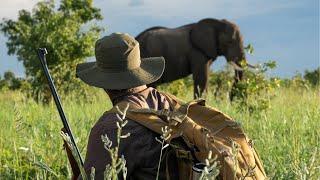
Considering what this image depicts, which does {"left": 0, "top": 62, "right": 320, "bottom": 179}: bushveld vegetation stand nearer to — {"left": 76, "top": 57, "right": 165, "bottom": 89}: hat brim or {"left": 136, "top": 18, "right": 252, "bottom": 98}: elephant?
{"left": 76, "top": 57, "right": 165, "bottom": 89}: hat brim

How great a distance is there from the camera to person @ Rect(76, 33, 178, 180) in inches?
115

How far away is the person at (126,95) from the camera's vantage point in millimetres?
2926

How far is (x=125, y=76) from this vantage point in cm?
324

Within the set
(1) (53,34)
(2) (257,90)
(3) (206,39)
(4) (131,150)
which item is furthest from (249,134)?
(1) (53,34)

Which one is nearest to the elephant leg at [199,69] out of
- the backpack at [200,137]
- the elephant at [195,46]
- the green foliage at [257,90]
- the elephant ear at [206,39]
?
the elephant at [195,46]

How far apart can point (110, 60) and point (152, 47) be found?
14425mm

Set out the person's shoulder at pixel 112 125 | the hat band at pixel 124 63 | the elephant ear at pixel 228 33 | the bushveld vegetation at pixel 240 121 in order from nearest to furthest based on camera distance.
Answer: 1. the person's shoulder at pixel 112 125
2. the hat band at pixel 124 63
3. the bushveld vegetation at pixel 240 121
4. the elephant ear at pixel 228 33

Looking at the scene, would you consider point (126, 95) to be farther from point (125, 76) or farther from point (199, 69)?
point (199, 69)

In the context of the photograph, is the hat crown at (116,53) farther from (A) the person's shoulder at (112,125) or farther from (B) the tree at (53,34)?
(B) the tree at (53,34)

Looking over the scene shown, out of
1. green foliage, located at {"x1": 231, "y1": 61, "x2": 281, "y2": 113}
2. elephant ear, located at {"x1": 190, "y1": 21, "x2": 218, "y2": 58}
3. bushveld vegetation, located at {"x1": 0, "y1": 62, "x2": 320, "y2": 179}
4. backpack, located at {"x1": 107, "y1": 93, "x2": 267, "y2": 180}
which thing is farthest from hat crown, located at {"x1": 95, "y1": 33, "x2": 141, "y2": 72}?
elephant ear, located at {"x1": 190, "y1": 21, "x2": 218, "y2": 58}

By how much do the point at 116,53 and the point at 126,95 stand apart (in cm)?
22

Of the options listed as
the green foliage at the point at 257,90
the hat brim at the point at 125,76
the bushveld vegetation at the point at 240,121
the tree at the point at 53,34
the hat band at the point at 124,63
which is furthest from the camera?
the tree at the point at 53,34

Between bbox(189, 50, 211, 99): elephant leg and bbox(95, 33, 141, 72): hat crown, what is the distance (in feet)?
44.6

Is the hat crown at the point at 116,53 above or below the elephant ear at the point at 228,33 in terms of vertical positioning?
above
